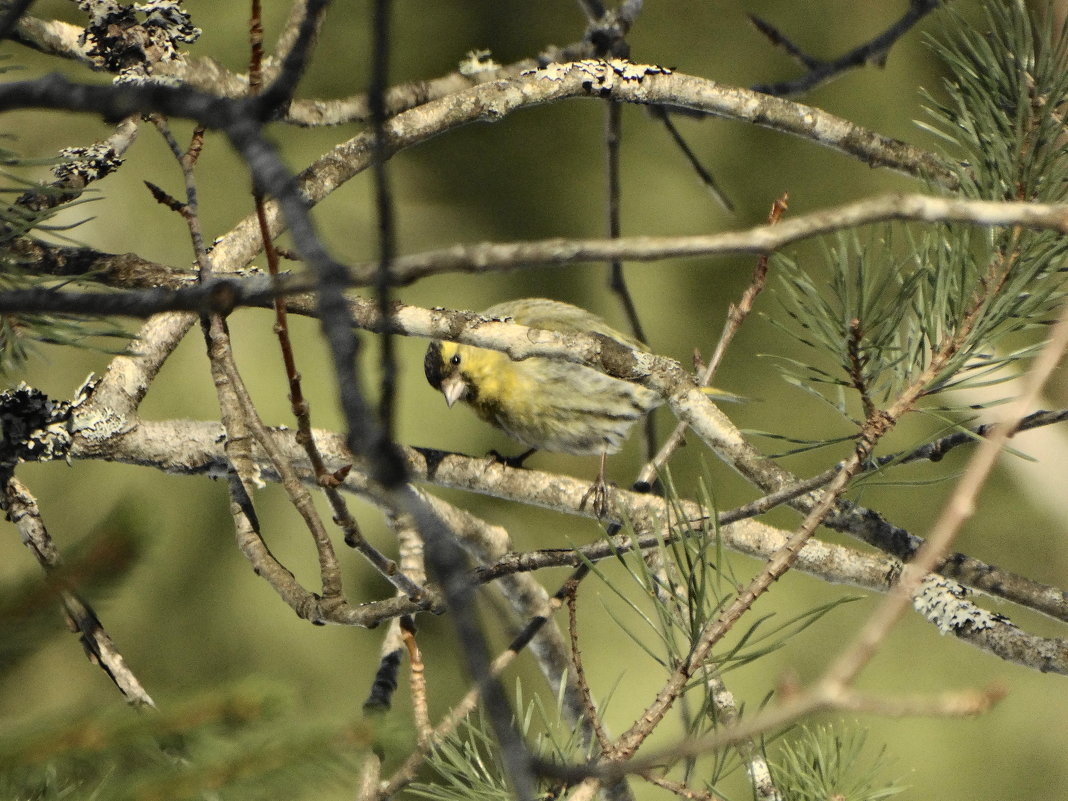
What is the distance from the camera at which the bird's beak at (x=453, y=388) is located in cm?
260

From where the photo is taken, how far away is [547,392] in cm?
256

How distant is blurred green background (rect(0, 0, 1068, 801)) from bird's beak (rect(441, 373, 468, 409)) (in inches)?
9.1

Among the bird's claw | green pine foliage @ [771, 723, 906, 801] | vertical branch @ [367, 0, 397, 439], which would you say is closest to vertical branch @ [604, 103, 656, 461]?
the bird's claw

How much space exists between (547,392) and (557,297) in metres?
0.74

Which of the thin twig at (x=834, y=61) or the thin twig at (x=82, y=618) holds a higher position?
the thin twig at (x=834, y=61)

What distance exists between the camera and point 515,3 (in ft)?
10.8

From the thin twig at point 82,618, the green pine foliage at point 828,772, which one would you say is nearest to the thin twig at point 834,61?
the green pine foliage at point 828,772

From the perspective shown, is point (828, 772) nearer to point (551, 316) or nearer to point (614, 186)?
point (614, 186)

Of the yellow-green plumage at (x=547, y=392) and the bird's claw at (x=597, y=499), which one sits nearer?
the bird's claw at (x=597, y=499)

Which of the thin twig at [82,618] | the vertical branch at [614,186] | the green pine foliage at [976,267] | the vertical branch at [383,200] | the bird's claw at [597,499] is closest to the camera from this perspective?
the vertical branch at [383,200]

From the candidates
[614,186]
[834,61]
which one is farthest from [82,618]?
[834,61]

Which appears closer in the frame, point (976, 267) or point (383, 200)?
point (383, 200)

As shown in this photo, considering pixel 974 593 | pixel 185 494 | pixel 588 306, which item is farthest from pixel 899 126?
pixel 185 494

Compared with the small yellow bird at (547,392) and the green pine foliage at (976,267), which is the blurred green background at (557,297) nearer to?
the small yellow bird at (547,392)
